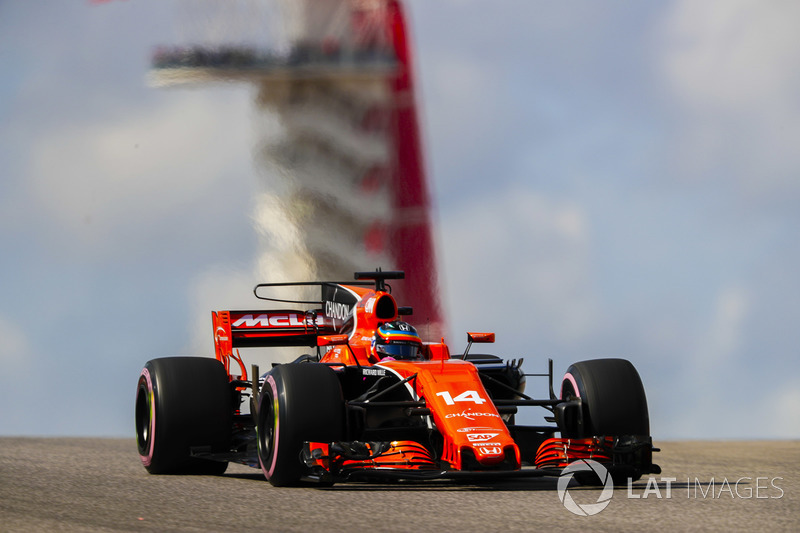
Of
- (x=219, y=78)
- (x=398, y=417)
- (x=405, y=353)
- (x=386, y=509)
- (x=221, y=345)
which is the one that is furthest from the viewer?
(x=219, y=78)

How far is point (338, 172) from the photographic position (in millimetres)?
21812

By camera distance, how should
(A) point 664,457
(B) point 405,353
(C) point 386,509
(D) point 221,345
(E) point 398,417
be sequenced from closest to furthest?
(C) point 386,509 < (E) point 398,417 < (B) point 405,353 < (D) point 221,345 < (A) point 664,457

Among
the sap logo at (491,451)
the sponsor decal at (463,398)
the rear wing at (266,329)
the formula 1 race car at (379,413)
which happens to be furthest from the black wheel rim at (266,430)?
the rear wing at (266,329)

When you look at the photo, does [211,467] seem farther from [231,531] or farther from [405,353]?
[231,531]

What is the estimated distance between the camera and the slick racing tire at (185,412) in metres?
12.9

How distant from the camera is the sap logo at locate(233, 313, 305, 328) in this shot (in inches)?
585

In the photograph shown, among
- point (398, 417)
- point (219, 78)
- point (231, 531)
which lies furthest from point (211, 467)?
point (219, 78)

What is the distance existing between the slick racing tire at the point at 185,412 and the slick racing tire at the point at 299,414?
6.31 feet

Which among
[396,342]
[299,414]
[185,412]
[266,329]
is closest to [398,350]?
[396,342]

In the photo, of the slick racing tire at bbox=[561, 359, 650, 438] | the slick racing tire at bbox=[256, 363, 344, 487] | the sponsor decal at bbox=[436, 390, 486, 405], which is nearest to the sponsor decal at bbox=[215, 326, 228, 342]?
the slick racing tire at bbox=[256, 363, 344, 487]

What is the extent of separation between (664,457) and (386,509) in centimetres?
893

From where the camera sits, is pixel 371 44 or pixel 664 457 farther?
pixel 371 44

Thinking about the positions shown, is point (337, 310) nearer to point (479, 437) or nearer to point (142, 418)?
point (142, 418)

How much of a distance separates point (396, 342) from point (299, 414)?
7.20 feet
